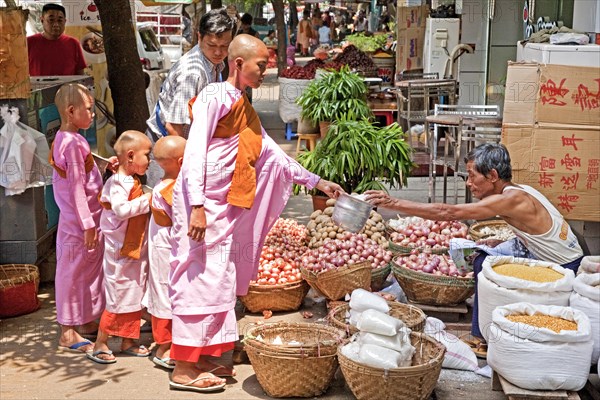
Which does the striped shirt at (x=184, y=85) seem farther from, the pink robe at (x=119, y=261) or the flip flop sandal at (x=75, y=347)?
the flip flop sandal at (x=75, y=347)

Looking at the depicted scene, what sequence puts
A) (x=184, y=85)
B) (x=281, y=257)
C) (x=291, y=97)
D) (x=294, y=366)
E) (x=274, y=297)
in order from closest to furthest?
(x=294, y=366) → (x=184, y=85) → (x=274, y=297) → (x=281, y=257) → (x=291, y=97)

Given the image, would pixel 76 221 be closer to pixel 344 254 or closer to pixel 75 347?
pixel 75 347

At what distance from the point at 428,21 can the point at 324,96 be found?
420cm

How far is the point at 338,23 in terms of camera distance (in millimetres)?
41438

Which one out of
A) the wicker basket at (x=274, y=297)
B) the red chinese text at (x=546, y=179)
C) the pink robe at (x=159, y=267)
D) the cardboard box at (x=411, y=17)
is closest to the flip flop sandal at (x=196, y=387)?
the pink robe at (x=159, y=267)

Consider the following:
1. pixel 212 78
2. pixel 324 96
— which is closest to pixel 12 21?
pixel 212 78

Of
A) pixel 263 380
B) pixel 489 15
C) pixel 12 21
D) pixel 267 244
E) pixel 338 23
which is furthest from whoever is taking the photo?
pixel 338 23

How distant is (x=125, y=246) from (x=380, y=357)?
187cm

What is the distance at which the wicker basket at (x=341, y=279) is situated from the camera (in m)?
6.05

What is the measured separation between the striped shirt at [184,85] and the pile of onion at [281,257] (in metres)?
1.20

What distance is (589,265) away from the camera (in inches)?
199

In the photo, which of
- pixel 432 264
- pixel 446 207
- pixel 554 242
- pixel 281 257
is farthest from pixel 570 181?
pixel 281 257

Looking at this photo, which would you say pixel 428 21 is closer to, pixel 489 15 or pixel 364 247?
pixel 489 15

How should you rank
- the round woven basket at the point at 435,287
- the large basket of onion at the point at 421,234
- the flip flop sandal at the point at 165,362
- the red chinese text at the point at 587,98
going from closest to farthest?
the flip flop sandal at the point at 165,362
the round woven basket at the point at 435,287
the red chinese text at the point at 587,98
the large basket of onion at the point at 421,234
